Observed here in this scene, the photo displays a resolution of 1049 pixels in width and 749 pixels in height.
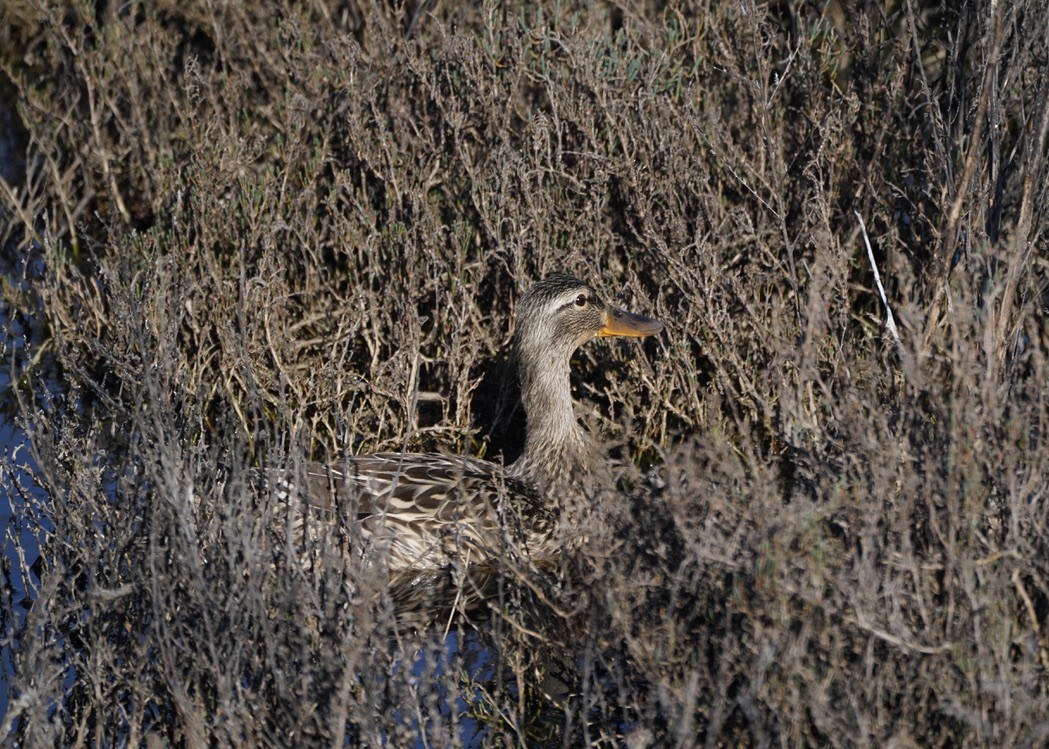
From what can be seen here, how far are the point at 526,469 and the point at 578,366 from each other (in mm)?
772

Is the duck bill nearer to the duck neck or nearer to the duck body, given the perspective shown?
the duck neck

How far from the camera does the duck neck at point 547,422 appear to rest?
6.03m

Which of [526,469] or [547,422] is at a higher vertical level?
[547,422]

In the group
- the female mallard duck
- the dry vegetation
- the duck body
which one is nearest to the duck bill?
the female mallard duck

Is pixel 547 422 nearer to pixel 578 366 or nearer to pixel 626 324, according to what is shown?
pixel 626 324

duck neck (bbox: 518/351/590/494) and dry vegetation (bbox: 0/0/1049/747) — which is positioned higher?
dry vegetation (bbox: 0/0/1049/747)

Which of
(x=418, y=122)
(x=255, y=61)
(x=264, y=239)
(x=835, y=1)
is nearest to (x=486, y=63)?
(x=418, y=122)

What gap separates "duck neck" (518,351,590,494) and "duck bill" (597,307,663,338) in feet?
0.73

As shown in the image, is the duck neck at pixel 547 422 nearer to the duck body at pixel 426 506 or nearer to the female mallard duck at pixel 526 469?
the female mallard duck at pixel 526 469

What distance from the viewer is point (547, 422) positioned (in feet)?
19.9

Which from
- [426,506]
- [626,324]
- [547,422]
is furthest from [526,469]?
[626,324]

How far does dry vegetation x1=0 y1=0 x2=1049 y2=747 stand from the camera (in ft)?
11.4

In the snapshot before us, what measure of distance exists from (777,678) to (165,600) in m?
1.71

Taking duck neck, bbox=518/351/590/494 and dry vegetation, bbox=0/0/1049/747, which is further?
duck neck, bbox=518/351/590/494
